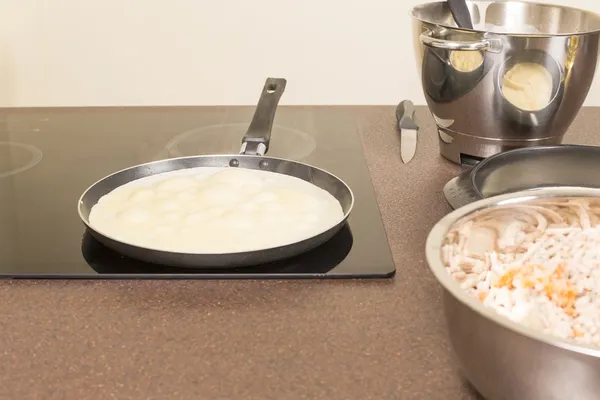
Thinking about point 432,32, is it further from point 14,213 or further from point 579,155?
point 14,213

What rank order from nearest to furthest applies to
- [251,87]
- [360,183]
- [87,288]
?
[87,288] < [360,183] < [251,87]

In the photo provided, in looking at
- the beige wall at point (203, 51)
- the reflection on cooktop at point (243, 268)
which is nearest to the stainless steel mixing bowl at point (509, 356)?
the reflection on cooktop at point (243, 268)

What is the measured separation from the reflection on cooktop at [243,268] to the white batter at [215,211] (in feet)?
0.07

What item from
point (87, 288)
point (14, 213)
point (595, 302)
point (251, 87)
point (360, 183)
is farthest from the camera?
point (251, 87)

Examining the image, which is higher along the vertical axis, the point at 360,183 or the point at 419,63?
the point at 419,63

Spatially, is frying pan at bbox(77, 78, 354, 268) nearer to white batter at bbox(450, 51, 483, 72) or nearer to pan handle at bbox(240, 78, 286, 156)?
pan handle at bbox(240, 78, 286, 156)

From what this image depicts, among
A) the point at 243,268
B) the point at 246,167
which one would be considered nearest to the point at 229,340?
the point at 243,268

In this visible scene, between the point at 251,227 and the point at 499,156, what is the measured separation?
1.08 feet

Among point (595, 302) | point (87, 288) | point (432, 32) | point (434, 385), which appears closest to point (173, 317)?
point (87, 288)

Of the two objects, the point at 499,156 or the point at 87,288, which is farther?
the point at 499,156

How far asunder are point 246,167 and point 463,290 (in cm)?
50

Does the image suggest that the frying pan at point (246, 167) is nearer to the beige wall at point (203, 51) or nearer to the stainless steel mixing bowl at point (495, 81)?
the stainless steel mixing bowl at point (495, 81)

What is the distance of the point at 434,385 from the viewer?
1.95ft

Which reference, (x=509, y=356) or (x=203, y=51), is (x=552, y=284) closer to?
(x=509, y=356)
